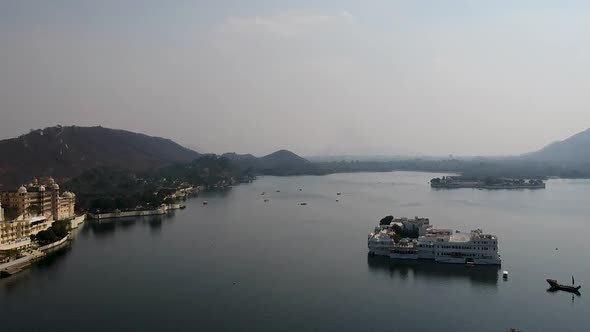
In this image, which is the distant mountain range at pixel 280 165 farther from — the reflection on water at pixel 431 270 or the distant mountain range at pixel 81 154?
the reflection on water at pixel 431 270

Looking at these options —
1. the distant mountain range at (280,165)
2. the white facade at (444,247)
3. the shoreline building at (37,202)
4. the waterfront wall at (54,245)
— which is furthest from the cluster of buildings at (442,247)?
the distant mountain range at (280,165)

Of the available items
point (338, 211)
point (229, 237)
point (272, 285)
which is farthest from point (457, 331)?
point (338, 211)

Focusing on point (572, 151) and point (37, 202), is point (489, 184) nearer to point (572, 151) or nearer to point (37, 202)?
point (37, 202)

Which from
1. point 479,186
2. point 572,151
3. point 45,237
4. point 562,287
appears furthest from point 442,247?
point 572,151

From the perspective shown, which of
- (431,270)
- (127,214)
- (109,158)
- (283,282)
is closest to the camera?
(283,282)

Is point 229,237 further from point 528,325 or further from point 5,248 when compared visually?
point 528,325
